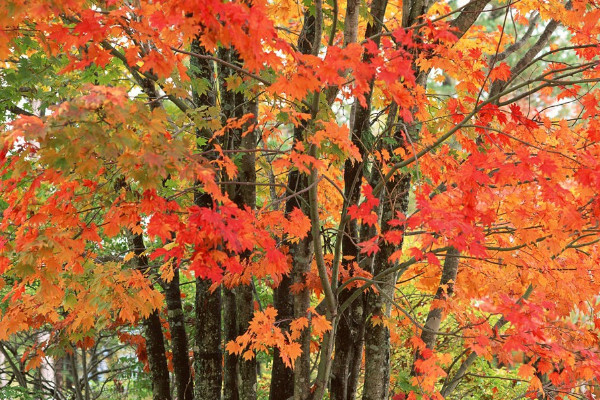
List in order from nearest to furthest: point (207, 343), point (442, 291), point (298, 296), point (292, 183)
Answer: point (298, 296) < point (292, 183) < point (442, 291) < point (207, 343)

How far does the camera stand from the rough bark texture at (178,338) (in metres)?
6.76

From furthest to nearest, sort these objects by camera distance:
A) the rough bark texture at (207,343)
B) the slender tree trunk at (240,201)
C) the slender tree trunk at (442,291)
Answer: the rough bark texture at (207,343), the slender tree trunk at (442,291), the slender tree trunk at (240,201)

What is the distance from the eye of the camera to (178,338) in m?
6.83

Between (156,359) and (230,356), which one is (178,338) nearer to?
(156,359)

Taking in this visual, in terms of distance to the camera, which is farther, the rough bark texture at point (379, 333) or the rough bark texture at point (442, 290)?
the rough bark texture at point (442, 290)

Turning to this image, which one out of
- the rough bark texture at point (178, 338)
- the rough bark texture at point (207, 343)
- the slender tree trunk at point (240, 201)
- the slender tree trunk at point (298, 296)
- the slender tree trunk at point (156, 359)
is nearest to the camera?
the slender tree trunk at point (298, 296)

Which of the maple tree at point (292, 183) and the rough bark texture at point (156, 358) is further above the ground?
the maple tree at point (292, 183)

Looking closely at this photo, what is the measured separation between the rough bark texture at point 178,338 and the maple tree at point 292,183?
3 cm

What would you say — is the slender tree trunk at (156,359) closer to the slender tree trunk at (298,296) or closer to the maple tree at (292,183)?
the maple tree at (292,183)

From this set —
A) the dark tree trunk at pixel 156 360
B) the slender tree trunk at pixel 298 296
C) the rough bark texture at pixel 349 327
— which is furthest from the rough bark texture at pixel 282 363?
the dark tree trunk at pixel 156 360

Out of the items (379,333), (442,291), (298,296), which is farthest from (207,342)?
(442,291)

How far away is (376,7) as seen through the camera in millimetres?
5355

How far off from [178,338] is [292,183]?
2.69 metres

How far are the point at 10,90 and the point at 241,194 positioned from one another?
247 centimetres
